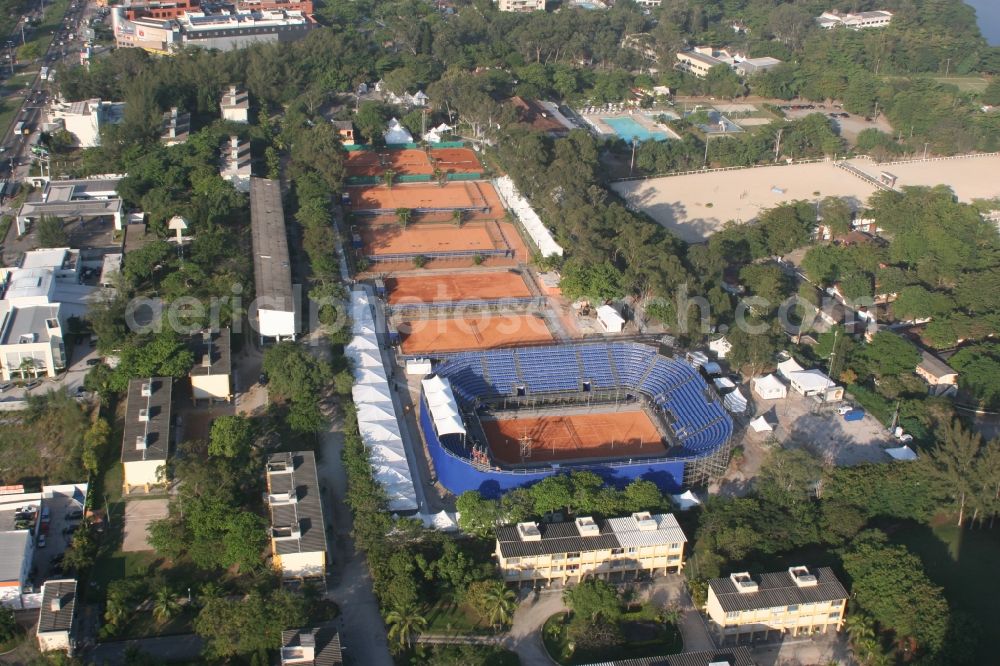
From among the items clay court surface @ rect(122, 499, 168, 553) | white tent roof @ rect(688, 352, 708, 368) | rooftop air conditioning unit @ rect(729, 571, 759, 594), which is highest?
rooftop air conditioning unit @ rect(729, 571, 759, 594)

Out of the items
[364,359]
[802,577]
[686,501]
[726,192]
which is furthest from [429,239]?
[802,577]

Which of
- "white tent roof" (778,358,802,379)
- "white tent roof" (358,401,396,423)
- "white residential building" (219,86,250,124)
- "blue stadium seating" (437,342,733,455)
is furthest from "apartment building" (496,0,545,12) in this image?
"white tent roof" (358,401,396,423)

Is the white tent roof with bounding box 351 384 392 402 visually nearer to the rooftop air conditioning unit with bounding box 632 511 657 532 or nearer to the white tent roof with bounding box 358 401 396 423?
the white tent roof with bounding box 358 401 396 423

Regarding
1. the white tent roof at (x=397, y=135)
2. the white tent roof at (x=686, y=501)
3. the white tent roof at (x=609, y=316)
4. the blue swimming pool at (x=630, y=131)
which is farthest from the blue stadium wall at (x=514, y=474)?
the blue swimming pool at (x=630, y=131)

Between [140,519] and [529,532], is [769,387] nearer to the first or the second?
[529,532]

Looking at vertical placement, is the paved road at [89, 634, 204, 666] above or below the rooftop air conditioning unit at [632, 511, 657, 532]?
below

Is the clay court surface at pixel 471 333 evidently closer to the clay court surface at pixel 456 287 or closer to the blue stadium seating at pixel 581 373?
the clay court surface at pixel 456 287

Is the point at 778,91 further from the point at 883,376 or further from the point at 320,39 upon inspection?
the point at 883,376
